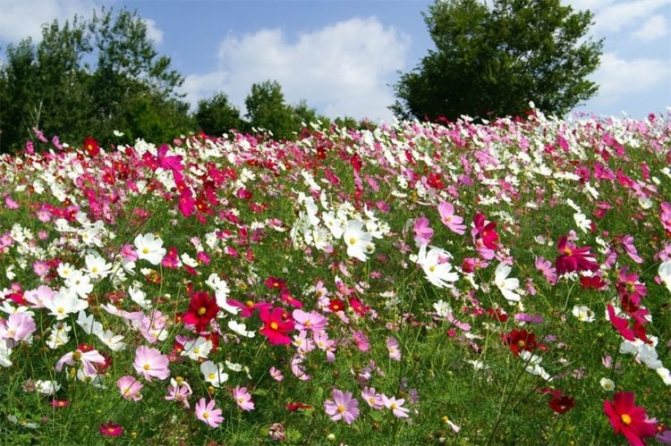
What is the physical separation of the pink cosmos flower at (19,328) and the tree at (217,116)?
1163 inches

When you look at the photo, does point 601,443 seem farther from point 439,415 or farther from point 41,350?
point 41,350

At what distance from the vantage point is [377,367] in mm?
2445

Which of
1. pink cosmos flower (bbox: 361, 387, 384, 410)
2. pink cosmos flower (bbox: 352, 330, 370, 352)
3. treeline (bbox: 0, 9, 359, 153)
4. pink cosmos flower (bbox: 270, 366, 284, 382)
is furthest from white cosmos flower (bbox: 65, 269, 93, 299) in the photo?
treeline (bbox: 0, 9, 359, 153)

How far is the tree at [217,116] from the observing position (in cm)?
3176

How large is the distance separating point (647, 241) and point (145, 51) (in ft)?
110

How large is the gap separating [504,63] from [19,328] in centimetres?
2435

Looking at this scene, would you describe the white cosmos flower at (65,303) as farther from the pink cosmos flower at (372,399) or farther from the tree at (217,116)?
the tree at (217,116)

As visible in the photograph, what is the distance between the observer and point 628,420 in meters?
1.48

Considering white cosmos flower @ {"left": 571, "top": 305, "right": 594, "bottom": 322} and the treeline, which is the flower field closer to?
white cosmos flower @ {"left": 571, "top": 305, "right": 594, "bottom": 322}

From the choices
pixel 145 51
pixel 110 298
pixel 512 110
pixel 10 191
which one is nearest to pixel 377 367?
pixel 110 298

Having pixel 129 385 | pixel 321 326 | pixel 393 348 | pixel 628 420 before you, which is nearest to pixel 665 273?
pixel 628 420

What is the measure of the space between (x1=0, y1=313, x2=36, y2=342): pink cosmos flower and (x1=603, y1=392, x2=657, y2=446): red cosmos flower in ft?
4.64

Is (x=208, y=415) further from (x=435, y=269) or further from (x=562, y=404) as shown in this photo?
(x=562, y=404)

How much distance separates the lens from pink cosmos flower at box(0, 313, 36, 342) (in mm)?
1629
